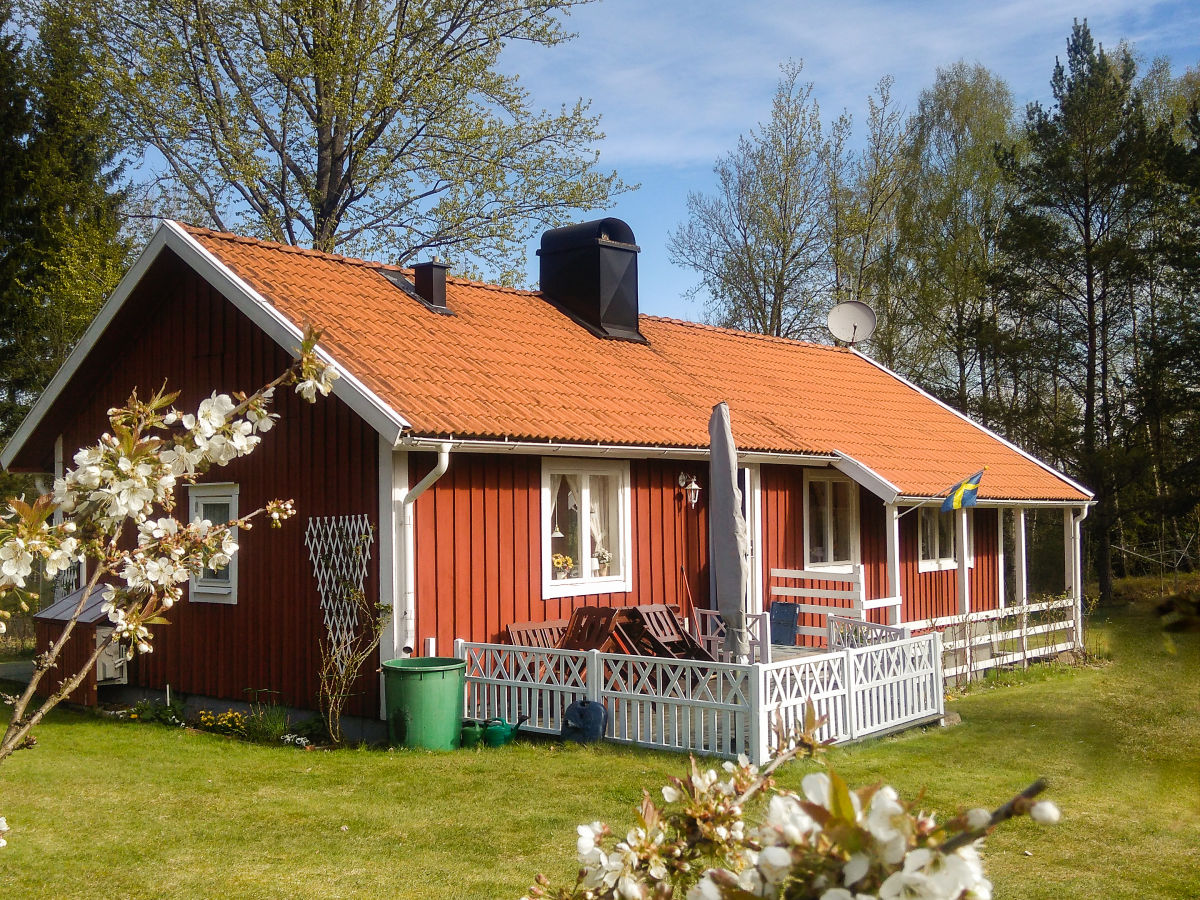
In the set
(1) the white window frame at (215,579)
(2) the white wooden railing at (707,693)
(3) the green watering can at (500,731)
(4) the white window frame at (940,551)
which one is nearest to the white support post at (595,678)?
(2) the white wooden railing at (707,693)

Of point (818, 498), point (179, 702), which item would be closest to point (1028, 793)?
point (179, 702)

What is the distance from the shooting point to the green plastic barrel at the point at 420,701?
10.1m

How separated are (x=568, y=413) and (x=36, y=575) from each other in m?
14.2

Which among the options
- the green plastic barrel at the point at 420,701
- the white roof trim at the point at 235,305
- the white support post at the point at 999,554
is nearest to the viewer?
the green plastic barrel at the point at 420,701

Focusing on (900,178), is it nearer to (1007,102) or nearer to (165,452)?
(1007,102)

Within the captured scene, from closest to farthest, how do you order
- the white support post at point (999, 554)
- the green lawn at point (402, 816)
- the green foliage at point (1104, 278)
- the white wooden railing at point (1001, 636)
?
the green lawn at point (402, 816), the white wooden railing at point (1001, 636), the white support post at point (999, 554), the green foliage at point (1104, 278)

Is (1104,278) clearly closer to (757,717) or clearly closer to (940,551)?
(940,551)

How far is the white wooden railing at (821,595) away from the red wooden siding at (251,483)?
590cm

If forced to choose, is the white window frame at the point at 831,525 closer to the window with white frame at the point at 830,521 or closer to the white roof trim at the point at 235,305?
the window with white frame at the point at 830,521

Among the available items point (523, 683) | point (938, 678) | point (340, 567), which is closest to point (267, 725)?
point (340, 567)

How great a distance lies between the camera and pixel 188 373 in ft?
43.4

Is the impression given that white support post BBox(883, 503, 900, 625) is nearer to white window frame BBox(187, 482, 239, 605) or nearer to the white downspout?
the white downspout

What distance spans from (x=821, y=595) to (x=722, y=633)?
1.74 metres

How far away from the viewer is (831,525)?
1608 centimetres
